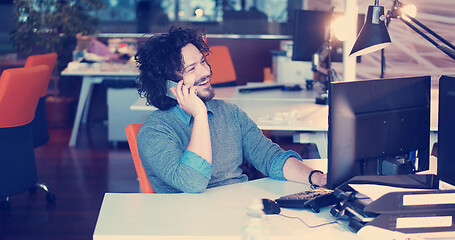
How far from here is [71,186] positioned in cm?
450

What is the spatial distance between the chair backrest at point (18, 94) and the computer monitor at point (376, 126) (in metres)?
2.27

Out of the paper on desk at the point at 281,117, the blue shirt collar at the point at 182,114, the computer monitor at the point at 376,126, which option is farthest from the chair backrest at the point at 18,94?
the computer monitor at the point at 376,126

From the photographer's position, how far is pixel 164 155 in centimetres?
194

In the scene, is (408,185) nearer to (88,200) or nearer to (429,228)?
(429,228)

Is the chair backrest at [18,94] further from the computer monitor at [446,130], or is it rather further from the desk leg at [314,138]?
the computer monitor at [446,130]

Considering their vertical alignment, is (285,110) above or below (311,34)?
below

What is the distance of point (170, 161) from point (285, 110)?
67.3 inches

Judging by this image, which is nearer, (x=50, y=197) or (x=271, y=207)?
(x=271, y=207)

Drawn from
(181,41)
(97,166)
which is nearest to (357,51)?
(181,41)

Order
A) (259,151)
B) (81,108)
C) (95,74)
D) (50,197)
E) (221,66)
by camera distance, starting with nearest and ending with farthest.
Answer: (259,151)
(50,197)
(221,66)
(95,74)
(81,108)

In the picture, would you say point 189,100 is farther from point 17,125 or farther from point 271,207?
point 17,125

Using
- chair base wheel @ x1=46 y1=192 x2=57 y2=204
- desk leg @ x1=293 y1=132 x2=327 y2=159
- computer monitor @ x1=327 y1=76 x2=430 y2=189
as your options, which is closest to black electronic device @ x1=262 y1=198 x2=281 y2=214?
computer monitor @ x1=327 y1=76 x2=430 y2=189

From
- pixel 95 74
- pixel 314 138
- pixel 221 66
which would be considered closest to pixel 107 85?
pixel 95 74

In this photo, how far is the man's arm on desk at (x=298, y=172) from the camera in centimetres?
208
